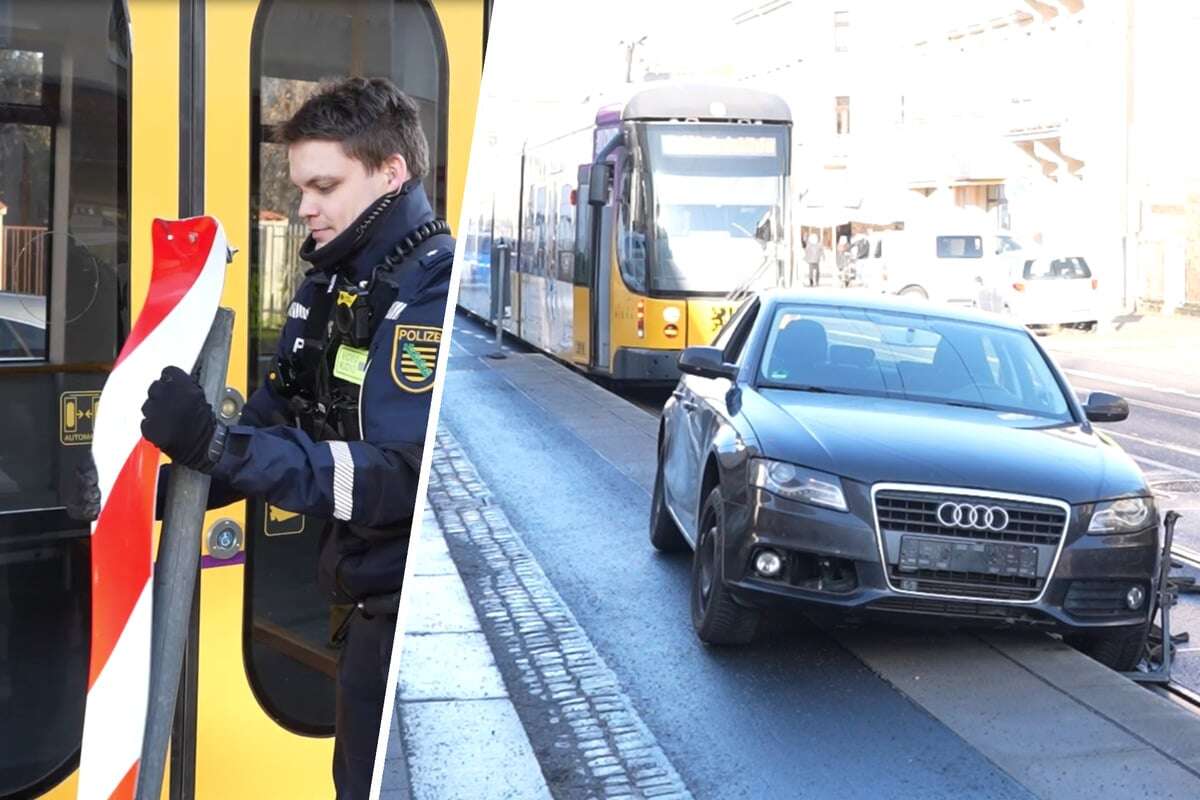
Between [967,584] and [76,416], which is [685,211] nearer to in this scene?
[967,584]

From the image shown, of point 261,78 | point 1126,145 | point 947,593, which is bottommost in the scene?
point 947,593

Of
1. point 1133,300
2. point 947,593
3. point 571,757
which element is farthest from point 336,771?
point 1133,300

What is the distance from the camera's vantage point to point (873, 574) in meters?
6.77

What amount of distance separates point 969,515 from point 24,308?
4.11 metres

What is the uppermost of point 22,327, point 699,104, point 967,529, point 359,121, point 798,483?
point 699,104

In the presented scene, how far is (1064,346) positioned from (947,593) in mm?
23967

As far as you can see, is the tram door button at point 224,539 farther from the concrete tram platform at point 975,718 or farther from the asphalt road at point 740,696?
the asphalt road at point 740,696

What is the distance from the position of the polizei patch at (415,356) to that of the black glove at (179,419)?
2.08 ft

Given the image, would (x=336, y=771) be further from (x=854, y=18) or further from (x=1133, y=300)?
(x=854, y=18)

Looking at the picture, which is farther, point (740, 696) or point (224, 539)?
point (740, 696)

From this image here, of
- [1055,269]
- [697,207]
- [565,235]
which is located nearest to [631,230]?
[697,207]

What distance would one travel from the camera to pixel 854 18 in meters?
58.5

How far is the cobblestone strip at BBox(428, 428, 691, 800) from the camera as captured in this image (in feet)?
19.1

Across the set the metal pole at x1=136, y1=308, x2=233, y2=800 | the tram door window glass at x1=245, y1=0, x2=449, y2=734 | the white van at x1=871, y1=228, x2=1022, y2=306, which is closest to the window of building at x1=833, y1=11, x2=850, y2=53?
the white van at x1=871, y1=228, x2=1022, y2=306
